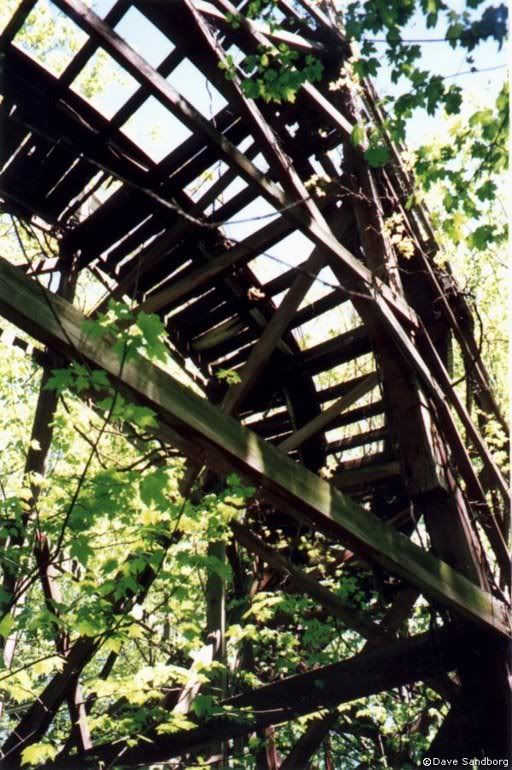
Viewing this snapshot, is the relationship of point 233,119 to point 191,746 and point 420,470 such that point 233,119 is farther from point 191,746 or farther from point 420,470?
point 191,746

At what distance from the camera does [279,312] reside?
387 centimetres

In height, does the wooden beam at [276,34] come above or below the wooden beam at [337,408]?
above

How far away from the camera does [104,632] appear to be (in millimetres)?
2596

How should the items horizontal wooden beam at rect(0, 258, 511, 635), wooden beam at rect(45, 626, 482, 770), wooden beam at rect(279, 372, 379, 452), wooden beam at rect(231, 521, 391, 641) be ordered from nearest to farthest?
horizontal wooden beam at rect(0, 258, 511, 635) → wooden beam at rect(45, 626, 482, 770) → wooden beam at rect(279, 372, 379, 452) → wooden beam at rect(231, 521, 391, 641)

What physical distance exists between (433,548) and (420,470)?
469 mm

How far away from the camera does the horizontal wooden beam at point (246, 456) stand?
7.06ft

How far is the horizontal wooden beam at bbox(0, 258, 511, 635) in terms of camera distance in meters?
2.15

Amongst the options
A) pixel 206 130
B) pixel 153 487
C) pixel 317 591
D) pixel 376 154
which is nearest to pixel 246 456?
pixel 153 487

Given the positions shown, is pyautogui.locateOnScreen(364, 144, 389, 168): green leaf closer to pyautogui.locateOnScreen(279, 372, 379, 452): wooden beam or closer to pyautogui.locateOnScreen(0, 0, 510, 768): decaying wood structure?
pyautogui.locateOnScreen(0, 0, 510, 768): decaying wood structure

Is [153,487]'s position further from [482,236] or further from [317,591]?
[317,591]

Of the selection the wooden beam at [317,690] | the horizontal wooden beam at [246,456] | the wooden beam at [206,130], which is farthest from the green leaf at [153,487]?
the wooden beam at [317,690]

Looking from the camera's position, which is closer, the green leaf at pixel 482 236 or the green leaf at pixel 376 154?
the green leaf at pixel 482 236

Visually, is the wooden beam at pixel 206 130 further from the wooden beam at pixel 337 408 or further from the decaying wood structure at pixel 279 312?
the wooden beam at pixel 337 408

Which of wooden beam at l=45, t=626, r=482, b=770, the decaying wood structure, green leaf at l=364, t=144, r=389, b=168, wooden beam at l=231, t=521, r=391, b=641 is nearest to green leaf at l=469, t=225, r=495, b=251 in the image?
the decaying wood structure
